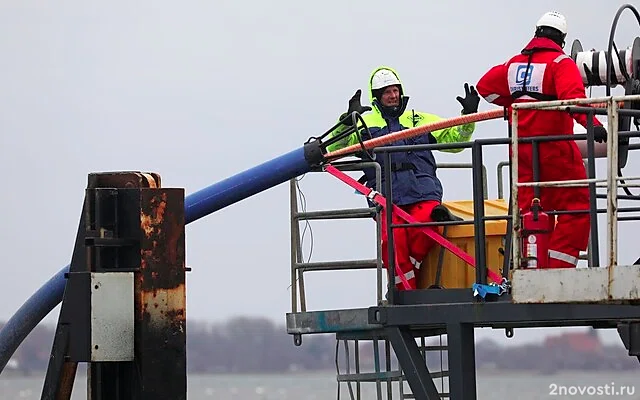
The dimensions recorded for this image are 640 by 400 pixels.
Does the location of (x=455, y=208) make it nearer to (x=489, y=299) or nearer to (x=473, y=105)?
(x=473, y=105)

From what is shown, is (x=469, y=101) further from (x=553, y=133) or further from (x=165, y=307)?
(x=165, y=307)

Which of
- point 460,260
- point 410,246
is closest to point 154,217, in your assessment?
point 410,246

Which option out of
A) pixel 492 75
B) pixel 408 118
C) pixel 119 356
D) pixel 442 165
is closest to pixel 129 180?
pixel 119 356

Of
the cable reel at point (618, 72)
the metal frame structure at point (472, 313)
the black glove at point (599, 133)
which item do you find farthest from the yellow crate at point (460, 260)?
the black glove at point (599, 133)

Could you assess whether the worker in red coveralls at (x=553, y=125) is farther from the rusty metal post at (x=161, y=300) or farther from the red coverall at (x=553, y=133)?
the rusty metal post at (x=161, y=300)

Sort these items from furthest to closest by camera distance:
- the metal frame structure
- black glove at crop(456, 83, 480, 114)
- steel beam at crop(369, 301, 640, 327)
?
black glove at crop(456, 83, 480, 114) → steel beam at crop(369, 301, 640, 327) → the metal frame structure

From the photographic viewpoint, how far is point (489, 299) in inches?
413

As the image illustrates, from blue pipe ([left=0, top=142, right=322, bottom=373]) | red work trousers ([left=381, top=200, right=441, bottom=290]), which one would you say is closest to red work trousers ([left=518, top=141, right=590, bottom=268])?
red work trousers ([left=381, top=200, right=441, bottom=290])

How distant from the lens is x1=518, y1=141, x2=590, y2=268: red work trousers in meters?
10.6

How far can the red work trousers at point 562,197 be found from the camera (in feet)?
34.7

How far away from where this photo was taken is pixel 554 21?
11.0 metres

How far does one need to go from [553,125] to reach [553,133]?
0.06 metres

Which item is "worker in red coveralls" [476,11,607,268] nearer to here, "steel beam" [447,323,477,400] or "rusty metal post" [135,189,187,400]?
"steel beam" [447,323,477,400]

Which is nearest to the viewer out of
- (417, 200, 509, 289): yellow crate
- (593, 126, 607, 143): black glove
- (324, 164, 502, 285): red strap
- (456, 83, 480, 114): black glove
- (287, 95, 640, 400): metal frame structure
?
(287, 95, 640, 400): metal frame structure
